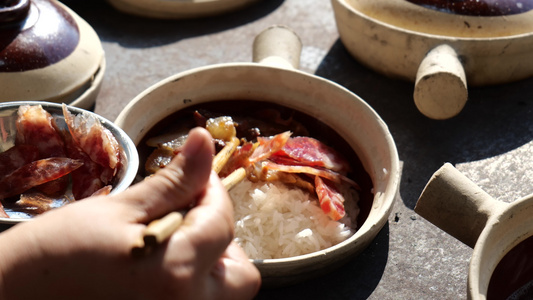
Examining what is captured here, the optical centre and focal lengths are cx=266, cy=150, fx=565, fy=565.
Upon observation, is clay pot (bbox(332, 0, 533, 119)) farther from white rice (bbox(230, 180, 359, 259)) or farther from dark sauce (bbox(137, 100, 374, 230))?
white rice (bbox(230, 180, 359, 259))

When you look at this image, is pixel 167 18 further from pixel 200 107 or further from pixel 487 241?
pixel 487 241

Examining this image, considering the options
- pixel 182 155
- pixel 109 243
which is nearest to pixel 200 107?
pixel 182 155

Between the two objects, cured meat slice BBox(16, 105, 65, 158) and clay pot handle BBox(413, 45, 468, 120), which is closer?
cured meat slice BBox(16, 105, 65, 158)

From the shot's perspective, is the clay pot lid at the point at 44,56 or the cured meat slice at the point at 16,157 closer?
the cured meat slice at the point at 16,157

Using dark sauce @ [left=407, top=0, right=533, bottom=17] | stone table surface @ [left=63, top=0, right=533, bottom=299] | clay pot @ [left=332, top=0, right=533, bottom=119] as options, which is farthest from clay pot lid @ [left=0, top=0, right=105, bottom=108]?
dark sauce @ [left=407, top=0, right=533, bottom=17]

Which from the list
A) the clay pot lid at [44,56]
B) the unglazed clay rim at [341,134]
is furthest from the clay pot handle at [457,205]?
the clay pot lid at [44,56]

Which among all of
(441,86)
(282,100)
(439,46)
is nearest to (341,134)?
(282,100)

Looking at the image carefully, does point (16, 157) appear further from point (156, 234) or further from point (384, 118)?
point (384, 118)

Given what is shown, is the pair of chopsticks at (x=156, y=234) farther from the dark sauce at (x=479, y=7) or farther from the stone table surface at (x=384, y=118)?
the dark sauce at (x=479, y=7)
